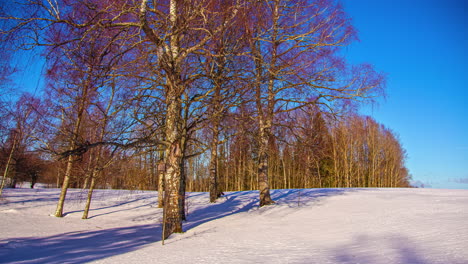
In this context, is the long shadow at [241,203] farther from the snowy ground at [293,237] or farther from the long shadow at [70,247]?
the long shadow at [70,247]

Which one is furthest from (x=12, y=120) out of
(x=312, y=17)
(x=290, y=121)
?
(x=312, y=17)

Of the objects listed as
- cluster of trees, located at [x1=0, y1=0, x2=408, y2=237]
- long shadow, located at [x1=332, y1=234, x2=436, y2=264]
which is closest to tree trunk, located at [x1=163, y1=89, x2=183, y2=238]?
cluster of trees, located at [x1=0, y1=0, x2=408, y2=237]

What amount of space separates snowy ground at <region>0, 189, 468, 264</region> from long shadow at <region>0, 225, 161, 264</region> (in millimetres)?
17

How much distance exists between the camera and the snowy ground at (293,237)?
454 centimetres

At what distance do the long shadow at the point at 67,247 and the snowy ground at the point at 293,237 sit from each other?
0.02 metres

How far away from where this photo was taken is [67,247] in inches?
258

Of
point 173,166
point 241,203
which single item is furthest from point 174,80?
point 241,203

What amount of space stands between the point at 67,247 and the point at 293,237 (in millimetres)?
5204

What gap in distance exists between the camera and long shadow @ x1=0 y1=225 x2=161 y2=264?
5215 millimetres

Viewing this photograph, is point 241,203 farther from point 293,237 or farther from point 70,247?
point 70,247

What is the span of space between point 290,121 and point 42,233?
913cm

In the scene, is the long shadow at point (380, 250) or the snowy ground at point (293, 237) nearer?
the long shadow at point (380, 250)

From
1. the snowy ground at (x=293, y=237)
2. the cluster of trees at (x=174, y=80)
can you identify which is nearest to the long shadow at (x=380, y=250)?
the snowy ground at (x=293, y=237)

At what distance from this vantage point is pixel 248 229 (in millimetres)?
7809
